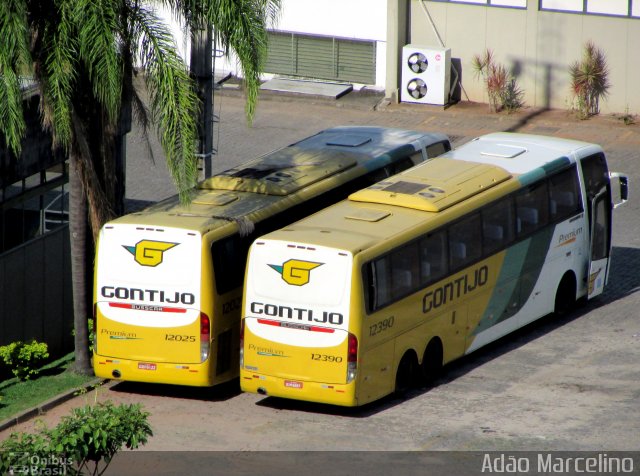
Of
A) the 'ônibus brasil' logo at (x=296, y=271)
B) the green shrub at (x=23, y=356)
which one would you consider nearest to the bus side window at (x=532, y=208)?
the 'ônibus brasil' logo at (x=296, y=271)

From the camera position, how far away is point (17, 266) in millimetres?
23828

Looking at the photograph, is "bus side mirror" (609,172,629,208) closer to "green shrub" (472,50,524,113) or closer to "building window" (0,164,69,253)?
"building window" (0,164,69,253)

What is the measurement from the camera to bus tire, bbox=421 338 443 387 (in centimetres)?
2209

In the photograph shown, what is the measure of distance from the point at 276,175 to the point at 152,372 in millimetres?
4043

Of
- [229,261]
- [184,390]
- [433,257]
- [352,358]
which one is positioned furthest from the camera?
[184,390]

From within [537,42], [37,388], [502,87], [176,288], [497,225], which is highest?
[537,42]

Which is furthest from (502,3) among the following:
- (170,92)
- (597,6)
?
(170,92)

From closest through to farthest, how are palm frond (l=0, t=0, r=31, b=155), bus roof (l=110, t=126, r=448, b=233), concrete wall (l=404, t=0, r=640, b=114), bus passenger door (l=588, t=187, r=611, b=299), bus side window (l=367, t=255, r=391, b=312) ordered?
palm frond (l=0, t=0, r=31, b=155) → bus side window (l=367, t=255, r=391, b=312) → bus roof (l=110, t=126, r=448, b=233) → bus passenger door (l=588, t=187, r=611, b=299) → concrete wall (l=404, t=0, r=640, b=114)

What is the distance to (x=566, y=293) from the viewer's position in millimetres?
25344

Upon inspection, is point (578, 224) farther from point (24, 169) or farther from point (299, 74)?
point (299, 74)

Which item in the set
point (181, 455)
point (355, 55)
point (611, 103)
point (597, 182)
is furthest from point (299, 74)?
point (181, 455)

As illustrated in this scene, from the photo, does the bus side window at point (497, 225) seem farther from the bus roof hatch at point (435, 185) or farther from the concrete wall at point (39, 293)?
the concrete wall at point (39, 293)

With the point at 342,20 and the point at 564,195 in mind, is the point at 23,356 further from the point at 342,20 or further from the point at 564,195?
the point at 342,20

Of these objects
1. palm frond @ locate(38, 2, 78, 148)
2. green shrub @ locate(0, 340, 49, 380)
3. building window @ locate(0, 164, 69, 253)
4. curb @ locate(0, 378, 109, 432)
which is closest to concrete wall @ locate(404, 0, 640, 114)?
building window @ locate(0, 164, 69, 253)
